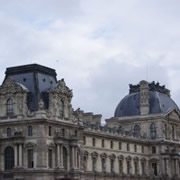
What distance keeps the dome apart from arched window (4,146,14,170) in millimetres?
43436

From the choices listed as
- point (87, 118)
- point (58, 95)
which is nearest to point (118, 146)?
point (87, 118)

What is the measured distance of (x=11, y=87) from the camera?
9069 cm

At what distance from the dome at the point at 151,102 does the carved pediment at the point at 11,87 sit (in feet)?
136

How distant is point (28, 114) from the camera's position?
3499 inches

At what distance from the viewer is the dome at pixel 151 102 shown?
409ft

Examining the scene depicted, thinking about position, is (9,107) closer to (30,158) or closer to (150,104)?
(30,158)

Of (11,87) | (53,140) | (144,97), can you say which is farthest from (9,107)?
(144,97)

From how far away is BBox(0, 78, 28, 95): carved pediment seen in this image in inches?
3543

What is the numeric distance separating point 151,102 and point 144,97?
1.92 metres

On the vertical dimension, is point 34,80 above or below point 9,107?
above

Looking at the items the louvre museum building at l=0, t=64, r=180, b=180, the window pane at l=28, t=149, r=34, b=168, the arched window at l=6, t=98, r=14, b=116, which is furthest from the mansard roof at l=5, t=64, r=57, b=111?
the window pane at l=28, t=149, r=34, b=168

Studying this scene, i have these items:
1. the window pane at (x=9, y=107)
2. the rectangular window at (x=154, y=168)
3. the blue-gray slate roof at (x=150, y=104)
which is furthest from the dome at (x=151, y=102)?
the window pane at (x=9, y=107)

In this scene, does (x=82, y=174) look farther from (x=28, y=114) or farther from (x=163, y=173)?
(x=163, y=173)

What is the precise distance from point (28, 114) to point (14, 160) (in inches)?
290
